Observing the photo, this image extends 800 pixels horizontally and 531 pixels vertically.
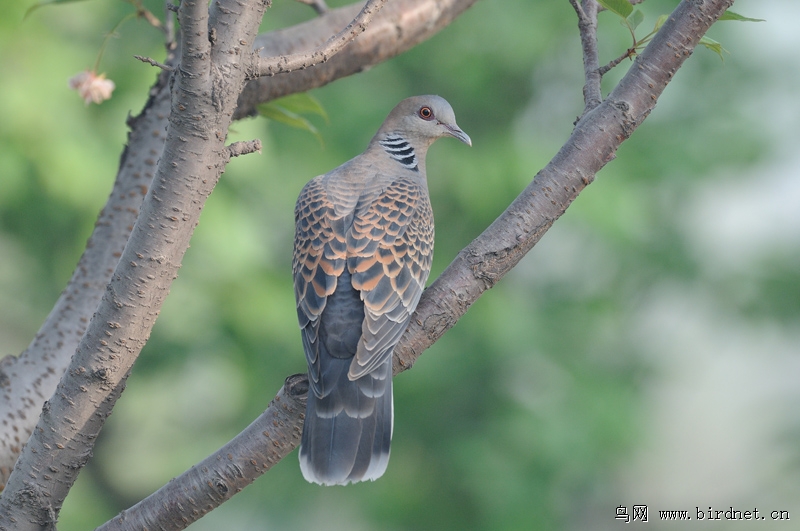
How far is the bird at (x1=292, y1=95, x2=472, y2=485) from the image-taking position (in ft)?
6.84

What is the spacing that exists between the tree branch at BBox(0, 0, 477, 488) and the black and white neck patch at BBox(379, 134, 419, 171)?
1.08 feet

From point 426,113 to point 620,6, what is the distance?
4.06 feet

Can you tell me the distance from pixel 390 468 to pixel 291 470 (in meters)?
0.88

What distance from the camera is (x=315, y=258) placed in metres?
2.47

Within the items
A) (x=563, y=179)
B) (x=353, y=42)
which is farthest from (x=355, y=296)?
(x=353, y=42)

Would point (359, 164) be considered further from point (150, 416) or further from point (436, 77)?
point (150, 416)

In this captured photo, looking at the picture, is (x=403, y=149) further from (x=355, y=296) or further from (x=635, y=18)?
(x=635, y=18)

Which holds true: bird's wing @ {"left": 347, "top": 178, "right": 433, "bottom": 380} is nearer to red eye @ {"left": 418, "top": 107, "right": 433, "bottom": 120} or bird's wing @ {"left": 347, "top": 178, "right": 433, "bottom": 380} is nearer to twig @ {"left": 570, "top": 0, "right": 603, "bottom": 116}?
red eye @ {"left": 418, "top": 107, "right": 433, "bottom": 120}

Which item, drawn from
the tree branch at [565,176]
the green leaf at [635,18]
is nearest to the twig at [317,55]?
the tree branch at [565,176]

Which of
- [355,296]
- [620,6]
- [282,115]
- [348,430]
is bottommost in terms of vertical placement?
[348,430]

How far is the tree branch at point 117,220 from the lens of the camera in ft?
7.59

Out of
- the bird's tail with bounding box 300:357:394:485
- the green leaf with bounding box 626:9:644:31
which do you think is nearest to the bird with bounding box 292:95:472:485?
the bird's tail with bounding box 300:357:394:485

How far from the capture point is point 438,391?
6.50 meters

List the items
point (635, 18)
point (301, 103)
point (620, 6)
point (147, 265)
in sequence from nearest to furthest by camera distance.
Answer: point (147, 265) → point (620, 6) → point (635, 18) → point (301, 103)
